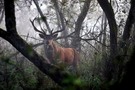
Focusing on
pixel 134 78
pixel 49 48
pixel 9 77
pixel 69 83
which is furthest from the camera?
pixel 49 48

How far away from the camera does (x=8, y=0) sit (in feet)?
19.4

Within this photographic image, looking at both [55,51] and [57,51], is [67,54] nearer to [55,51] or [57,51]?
[55,51]

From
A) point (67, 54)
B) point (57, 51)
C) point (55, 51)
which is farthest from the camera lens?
point (67, 54)

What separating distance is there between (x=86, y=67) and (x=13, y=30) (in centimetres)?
425

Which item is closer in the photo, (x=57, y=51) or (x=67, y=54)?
(x=57, y=51)

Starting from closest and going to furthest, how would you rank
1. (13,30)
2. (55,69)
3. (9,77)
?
(55,69) → (13,30) → (9,77)

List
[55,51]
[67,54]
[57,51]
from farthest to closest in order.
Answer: [67,54] < [55,51] < [57,51]

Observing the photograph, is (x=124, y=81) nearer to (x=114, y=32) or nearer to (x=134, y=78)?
(x=134, y=78)

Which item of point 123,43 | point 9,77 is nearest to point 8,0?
point 9,77

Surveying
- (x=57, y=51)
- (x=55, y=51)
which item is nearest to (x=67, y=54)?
(x=55, y=51)

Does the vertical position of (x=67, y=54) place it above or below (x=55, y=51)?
below

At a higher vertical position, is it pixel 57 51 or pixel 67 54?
pixel 57 51

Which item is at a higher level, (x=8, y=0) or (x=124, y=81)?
(x=8, y=0)

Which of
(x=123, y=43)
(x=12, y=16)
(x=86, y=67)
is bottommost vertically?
(x=86, y=67)
